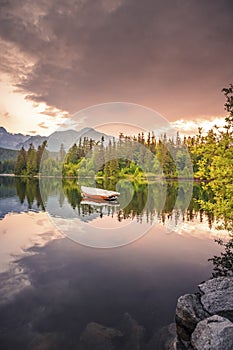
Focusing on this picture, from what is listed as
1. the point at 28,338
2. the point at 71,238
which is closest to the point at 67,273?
the point at 28,338

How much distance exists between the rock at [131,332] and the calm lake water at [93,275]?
0.03 metres

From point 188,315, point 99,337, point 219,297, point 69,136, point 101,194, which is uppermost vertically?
point 69,136

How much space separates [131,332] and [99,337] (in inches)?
38.8

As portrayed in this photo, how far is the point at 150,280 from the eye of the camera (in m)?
11.9

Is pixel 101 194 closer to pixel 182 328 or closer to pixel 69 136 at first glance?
pixel 69 136

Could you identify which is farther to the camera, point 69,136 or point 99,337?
point 69,136

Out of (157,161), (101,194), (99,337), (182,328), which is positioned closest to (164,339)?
(182,328)

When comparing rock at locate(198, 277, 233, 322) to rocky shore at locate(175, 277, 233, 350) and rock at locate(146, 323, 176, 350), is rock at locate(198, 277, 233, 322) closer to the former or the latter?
rocky shore at locate(175, 277, 233, 350)

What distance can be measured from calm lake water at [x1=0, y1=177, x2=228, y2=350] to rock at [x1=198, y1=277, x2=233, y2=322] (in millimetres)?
1664

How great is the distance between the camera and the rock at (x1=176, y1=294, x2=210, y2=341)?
703 cm

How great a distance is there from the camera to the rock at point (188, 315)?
703 cm

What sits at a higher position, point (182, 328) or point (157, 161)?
point (157, 161)

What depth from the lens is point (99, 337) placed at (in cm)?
783

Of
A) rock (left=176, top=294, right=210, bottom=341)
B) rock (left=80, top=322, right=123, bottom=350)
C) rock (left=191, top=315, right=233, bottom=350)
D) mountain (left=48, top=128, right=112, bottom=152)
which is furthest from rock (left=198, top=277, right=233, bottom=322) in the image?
mountain (left=48, top=128, right=112, bottom=152)
